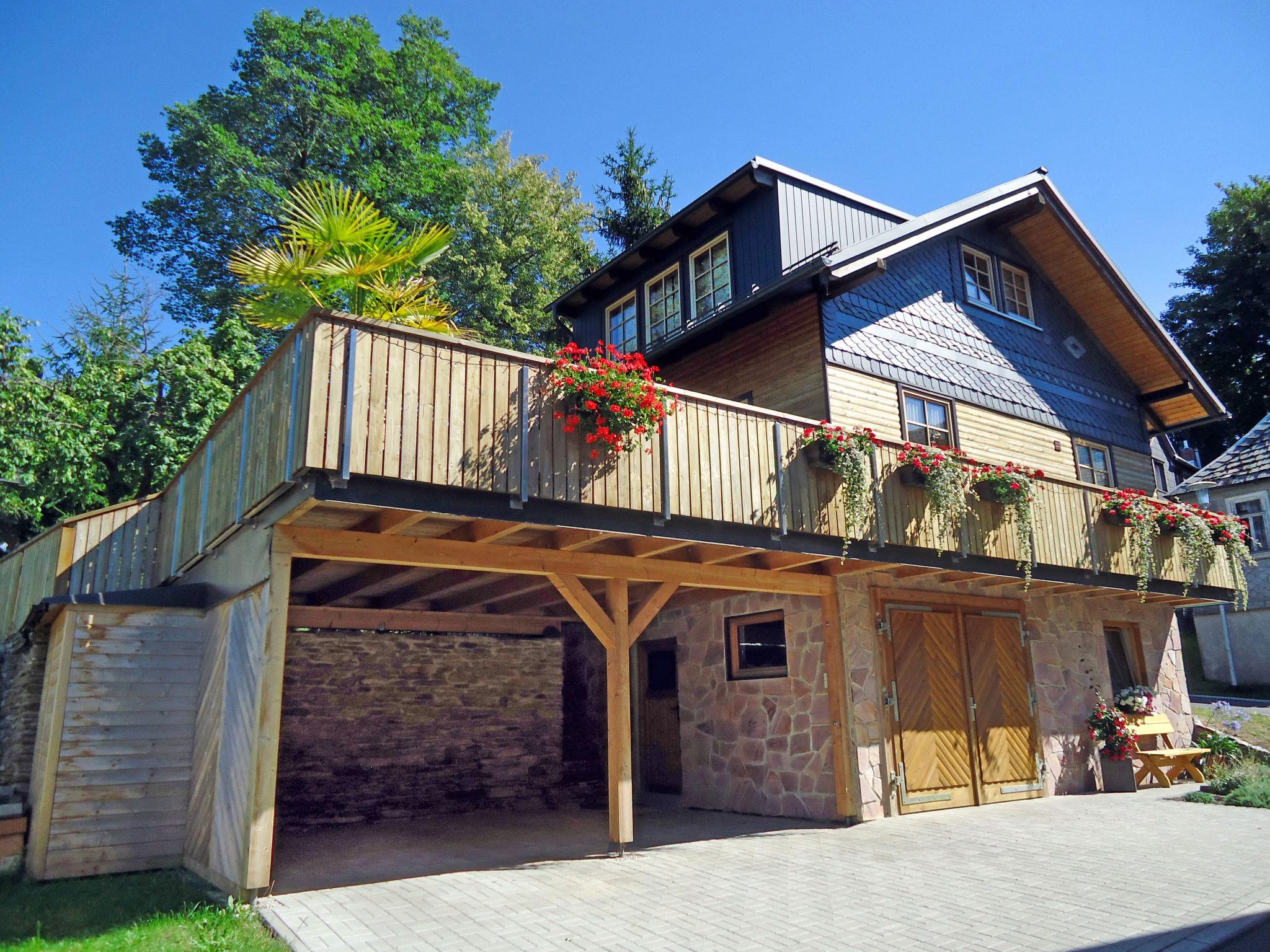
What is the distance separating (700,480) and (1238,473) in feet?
63.3

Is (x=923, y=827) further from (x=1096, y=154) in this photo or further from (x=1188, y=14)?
(x=1188, y=14)

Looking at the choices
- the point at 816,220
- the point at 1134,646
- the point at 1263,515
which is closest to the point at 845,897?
the point at 816,220

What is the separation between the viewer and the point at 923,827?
9.66m

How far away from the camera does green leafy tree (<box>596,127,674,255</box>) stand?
1088 inches

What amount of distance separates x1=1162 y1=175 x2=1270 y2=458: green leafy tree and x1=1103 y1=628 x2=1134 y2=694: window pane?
2267cm

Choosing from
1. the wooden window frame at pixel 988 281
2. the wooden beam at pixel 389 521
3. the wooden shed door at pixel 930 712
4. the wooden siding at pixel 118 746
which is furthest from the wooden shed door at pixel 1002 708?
the wooden siding at pixel 118 746

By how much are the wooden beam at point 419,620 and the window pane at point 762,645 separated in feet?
9.35

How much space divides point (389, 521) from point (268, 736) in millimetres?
1793

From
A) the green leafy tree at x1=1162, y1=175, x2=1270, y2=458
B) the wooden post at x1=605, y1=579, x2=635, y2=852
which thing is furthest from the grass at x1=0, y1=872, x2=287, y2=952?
the green leafy tree at x1=1162, y1=175, x2=1270, y2=458

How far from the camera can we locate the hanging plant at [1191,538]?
44.9 ft

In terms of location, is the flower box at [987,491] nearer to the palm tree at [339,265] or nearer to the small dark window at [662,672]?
the small dark window at [662,672]

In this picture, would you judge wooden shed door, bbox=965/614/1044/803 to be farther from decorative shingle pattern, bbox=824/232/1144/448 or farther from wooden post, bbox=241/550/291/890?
wooden post, bbox=241/550/291/890

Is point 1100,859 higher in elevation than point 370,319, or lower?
lower

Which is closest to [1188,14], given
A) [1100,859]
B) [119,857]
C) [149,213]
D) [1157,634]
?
[1157,634]
